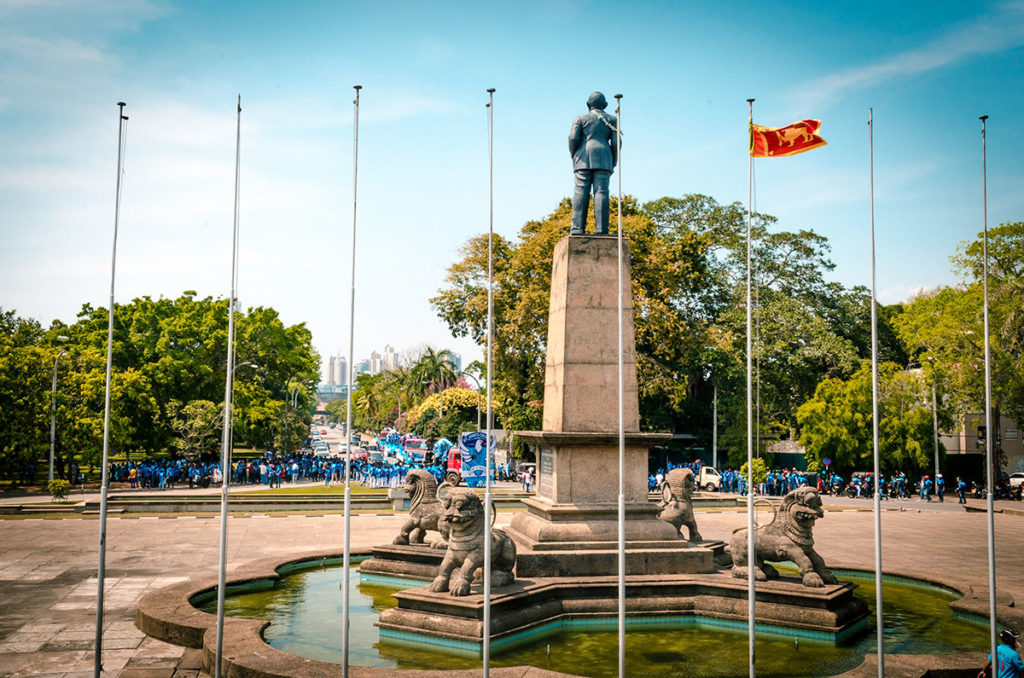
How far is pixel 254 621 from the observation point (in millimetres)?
9719

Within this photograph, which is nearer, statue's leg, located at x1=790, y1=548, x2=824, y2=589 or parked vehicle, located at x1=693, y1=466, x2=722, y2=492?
statue's leg, located at x1=790, y1=548, x2=824, y2=589

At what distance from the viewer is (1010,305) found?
33.2 m

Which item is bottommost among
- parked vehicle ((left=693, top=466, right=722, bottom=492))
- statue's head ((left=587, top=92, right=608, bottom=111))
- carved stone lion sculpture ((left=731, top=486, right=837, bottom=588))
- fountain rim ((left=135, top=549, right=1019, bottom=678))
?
parked vehicle ((left=693, top=466, right=722, bottom=492))

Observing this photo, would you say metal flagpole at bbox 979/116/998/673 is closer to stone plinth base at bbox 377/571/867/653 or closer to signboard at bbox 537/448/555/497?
stone plinth base at bbox 377/571/867/653

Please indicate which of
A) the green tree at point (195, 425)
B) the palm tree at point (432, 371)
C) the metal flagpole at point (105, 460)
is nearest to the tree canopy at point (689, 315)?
the green tree at point (195, 425)

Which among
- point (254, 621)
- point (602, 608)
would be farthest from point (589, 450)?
point (254, 621)

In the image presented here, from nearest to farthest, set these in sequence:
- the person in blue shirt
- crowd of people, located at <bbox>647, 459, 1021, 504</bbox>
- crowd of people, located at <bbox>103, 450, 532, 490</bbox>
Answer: the person in blue shirt → crowd of people, located at <bbox>103, 450, 532, 490</bbox> → crowd of people, located at <bbox>647, 459, 1021, 504</bbox>

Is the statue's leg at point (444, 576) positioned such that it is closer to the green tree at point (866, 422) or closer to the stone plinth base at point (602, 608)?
the stone plinth base at point (602, 608)

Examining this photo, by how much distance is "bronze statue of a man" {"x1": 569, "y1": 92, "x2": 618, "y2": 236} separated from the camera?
13.4 metres

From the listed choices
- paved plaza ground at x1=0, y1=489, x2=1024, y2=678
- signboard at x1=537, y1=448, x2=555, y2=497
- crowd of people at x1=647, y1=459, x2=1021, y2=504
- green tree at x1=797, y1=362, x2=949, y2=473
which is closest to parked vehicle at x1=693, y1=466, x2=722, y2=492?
crowd of people at x1=647, y1=459, x2=1021, y2=504

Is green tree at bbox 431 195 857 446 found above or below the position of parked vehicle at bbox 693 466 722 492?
above

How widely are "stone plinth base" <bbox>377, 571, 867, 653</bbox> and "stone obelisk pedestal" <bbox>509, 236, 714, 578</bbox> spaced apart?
39 cm

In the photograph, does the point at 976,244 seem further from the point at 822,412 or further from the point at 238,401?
the point at 238,401

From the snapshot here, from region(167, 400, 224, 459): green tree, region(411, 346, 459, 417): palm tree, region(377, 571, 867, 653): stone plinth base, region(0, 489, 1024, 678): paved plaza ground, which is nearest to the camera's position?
region(0, 489, 1024, 678): paved plaza ground
